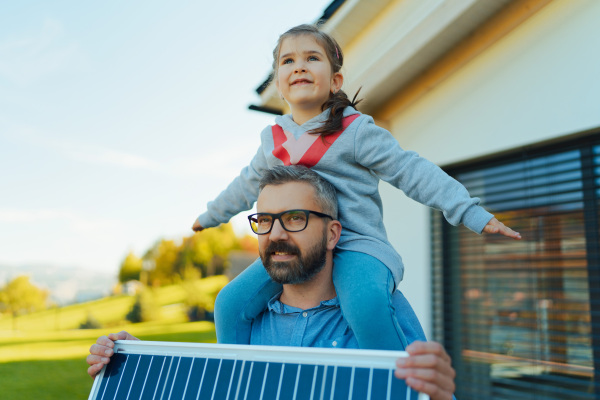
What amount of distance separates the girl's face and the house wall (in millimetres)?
2413

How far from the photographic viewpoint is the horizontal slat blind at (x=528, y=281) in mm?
3744

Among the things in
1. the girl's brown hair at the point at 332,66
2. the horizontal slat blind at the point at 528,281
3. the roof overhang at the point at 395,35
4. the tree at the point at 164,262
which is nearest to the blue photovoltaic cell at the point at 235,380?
the girl's brown hair at the point at 332,66

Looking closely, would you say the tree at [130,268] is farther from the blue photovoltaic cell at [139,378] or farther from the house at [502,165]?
the blue photovoltaic cell at [139,378]

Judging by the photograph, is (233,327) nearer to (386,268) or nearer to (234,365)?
(234,365)

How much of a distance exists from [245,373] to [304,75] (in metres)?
1.13

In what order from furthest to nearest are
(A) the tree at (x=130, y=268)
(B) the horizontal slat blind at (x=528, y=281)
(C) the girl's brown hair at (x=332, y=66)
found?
(A) the tree at (x=130, y=268) < (B) the horizontal slat blind at (x=528, y=281) < (C) the girl's brown hair at (x=332, y=66)

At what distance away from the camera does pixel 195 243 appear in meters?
42.5

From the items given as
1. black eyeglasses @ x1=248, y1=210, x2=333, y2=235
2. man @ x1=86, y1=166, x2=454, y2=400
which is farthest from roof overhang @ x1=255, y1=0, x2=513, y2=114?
black eyeglasses @ x1=248, y1=210, x2=333, y2=235

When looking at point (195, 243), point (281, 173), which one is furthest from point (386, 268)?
point (195, 243)

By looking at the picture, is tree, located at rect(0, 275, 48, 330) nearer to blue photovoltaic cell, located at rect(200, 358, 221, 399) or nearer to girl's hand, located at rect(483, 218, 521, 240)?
blue photovoltaic cell, located at rect(200, 358, 221, 399)

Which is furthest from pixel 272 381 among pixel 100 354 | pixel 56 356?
pixel 56 356

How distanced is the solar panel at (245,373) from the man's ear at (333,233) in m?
0.51

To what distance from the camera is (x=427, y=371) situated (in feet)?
3.93

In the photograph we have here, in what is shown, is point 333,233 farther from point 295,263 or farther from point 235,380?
point 235,380
